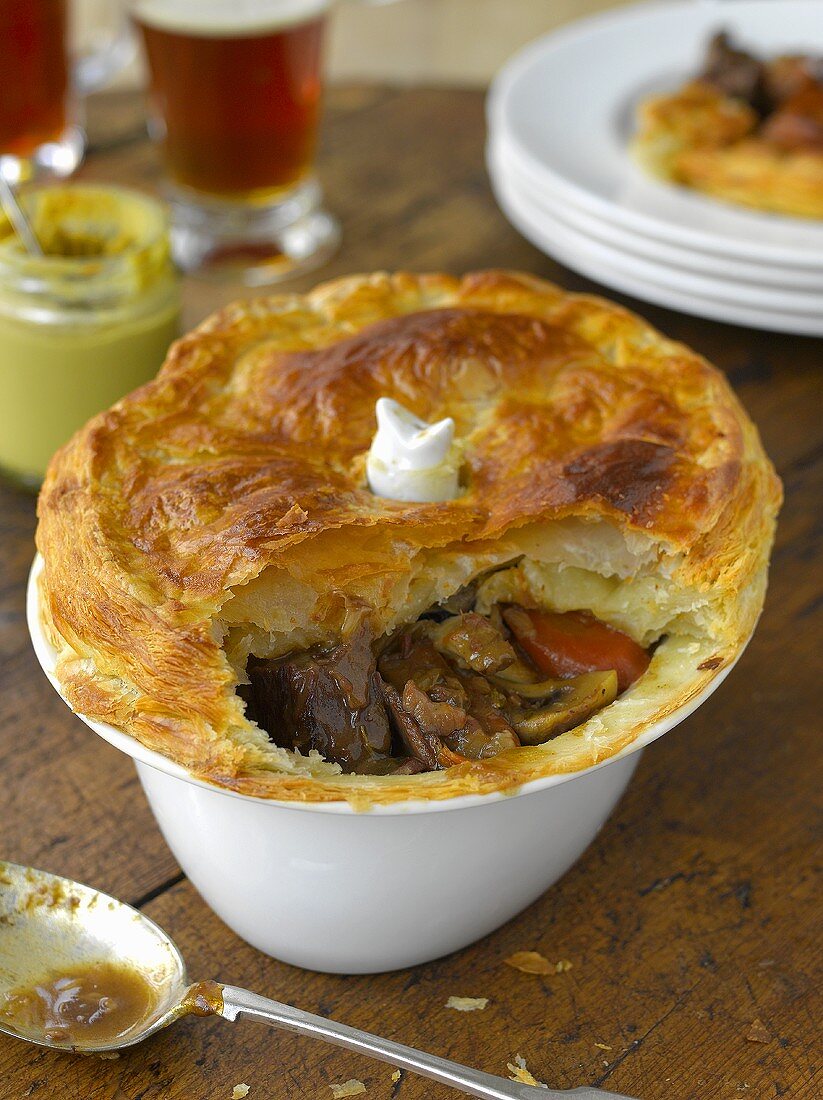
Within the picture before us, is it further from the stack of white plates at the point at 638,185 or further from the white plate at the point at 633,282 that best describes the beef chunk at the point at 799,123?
the white plate at the point at 633,282

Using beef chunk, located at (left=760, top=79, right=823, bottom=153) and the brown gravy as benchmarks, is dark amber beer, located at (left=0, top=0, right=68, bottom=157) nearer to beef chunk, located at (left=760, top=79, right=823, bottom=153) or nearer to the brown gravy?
beef chunk, located at (left=760, top=79, right=823, bottom=153)

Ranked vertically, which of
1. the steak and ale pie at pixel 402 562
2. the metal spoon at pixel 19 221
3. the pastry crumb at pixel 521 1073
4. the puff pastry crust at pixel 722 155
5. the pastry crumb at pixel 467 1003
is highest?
the metal spoon at pixel 19 221

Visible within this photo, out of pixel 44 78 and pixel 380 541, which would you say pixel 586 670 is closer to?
pixel 380 541

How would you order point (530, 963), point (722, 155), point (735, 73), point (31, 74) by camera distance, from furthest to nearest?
point (735, 73) → point (31, 74) → point (722, 155) → point (530, 963)

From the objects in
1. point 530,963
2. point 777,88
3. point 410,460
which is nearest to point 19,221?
point 410,460

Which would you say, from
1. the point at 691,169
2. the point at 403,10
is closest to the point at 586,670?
the point at 691,169

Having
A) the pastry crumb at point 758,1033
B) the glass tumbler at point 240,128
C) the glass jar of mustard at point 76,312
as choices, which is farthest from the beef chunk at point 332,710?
the glass tumbler at point 240,128

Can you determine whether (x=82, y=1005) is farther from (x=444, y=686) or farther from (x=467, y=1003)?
(x=444, y=686)
